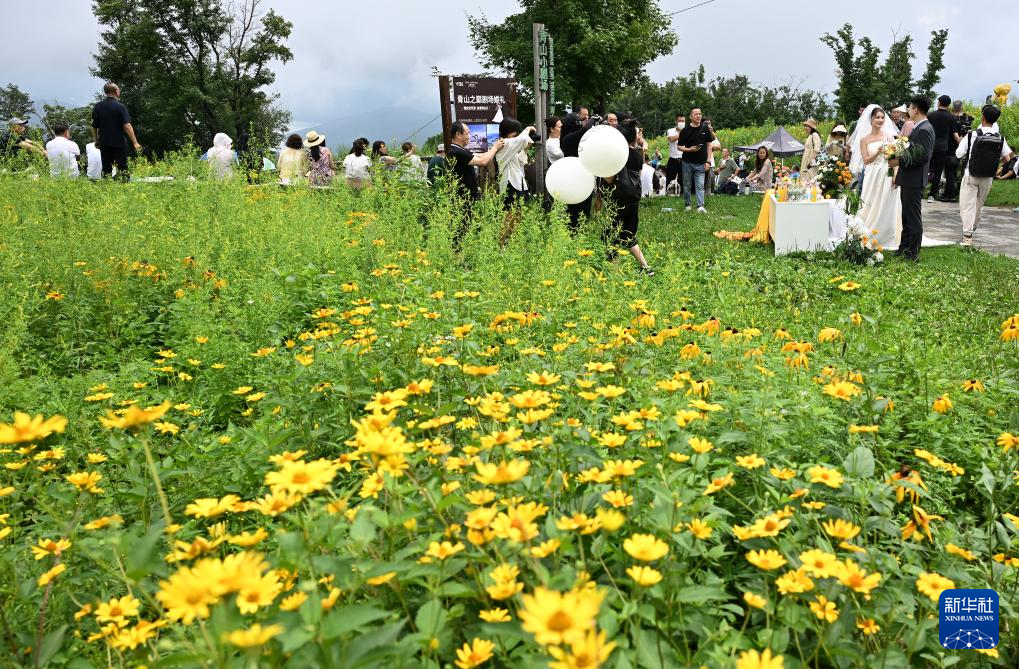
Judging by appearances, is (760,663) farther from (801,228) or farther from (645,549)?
(801,228)

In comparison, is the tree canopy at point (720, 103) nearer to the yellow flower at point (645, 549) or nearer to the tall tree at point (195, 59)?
the tall tree at point (195, 59)

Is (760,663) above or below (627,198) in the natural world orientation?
below

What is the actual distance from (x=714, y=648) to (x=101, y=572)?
4.56ft

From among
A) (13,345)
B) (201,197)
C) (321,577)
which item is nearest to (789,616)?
(321,577)

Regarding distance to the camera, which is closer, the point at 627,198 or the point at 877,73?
the point at 627,198

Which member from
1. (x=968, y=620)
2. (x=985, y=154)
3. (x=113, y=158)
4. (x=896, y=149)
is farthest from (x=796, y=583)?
(x=113, y=158)

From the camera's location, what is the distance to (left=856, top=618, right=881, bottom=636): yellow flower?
1262mm

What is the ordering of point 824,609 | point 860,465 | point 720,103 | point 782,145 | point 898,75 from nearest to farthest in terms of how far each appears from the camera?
point 824,609, point 860,465, point 782,145, point 898,75, point 720,103

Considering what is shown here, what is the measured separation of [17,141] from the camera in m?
8.73

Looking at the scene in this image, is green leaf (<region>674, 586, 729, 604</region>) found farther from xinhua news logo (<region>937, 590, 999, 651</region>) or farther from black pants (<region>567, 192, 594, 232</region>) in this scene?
black pants (<region>567, 192, 594, 232</region>)

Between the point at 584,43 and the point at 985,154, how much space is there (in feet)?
61.1

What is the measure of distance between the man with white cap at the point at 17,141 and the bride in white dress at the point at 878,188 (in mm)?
9021

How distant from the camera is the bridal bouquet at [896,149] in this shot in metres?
7.15

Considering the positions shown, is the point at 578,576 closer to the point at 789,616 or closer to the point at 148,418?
the point at 789,616
